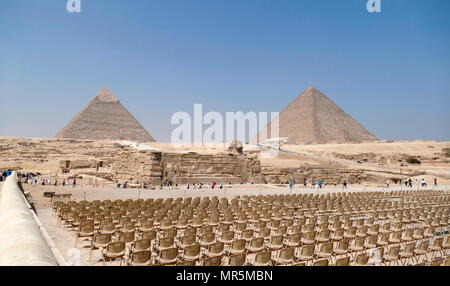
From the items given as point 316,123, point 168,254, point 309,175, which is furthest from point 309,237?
point 316,123

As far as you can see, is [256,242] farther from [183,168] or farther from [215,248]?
[183,168]

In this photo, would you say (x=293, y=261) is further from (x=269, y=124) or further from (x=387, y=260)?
(x=269, y=124)

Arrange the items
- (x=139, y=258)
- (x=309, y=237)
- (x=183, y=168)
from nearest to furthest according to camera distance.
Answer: (x=139, y=258) → (x=309, y=237) → (x=183, y=168)

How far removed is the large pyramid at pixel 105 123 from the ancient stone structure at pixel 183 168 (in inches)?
3994

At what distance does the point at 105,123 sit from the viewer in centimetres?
13175

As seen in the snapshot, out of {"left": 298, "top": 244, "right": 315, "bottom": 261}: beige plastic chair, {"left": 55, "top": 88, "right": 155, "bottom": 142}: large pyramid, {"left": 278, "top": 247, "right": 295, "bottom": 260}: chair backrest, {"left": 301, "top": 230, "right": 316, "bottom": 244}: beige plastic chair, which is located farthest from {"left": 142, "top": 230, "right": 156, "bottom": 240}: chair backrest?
{"left": 55, "top": 88, "right": 155, "bottom": 142}: large pyramid

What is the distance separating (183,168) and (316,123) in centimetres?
10412

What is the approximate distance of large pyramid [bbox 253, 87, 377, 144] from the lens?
120m

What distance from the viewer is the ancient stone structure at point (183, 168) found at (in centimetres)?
2456

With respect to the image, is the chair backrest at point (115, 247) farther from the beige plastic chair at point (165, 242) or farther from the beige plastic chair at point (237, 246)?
the beige plastic chair at point (237, 246)

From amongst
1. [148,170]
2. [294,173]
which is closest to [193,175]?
[148,170]

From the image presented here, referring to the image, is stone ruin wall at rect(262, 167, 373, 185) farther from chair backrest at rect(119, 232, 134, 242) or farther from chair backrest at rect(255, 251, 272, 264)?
chair backrest at rect(255, 251, 272, 264)
